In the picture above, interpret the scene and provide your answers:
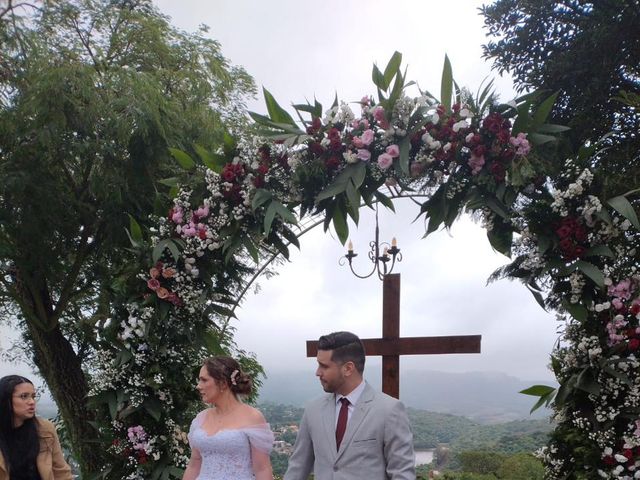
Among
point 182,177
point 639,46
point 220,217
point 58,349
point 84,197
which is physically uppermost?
point 639,46

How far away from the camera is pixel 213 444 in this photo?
4660 millimetres

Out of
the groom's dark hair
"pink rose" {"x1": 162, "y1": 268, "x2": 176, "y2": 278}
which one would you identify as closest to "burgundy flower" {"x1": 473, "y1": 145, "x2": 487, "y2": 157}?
the groom's dark hair

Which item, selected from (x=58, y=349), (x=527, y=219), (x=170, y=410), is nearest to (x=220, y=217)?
(x=170, y=410)

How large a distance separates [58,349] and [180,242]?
566 centimetres

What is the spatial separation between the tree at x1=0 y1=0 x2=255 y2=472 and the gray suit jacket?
565 centimetres

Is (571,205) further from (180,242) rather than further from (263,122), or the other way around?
(180,242)

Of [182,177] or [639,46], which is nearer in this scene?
[182,177]

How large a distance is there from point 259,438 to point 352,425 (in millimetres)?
1129

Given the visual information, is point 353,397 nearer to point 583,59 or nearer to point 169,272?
point 169,272

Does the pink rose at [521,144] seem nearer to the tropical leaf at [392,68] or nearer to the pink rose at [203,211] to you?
the tropical leaf at [392,68]

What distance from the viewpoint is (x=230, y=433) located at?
4.64 meters

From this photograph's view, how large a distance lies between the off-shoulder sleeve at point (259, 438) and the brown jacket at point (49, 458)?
1.12 metres

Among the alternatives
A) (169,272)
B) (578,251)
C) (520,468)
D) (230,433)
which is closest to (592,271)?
(578,251)

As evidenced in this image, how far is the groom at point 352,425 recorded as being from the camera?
3605mm
